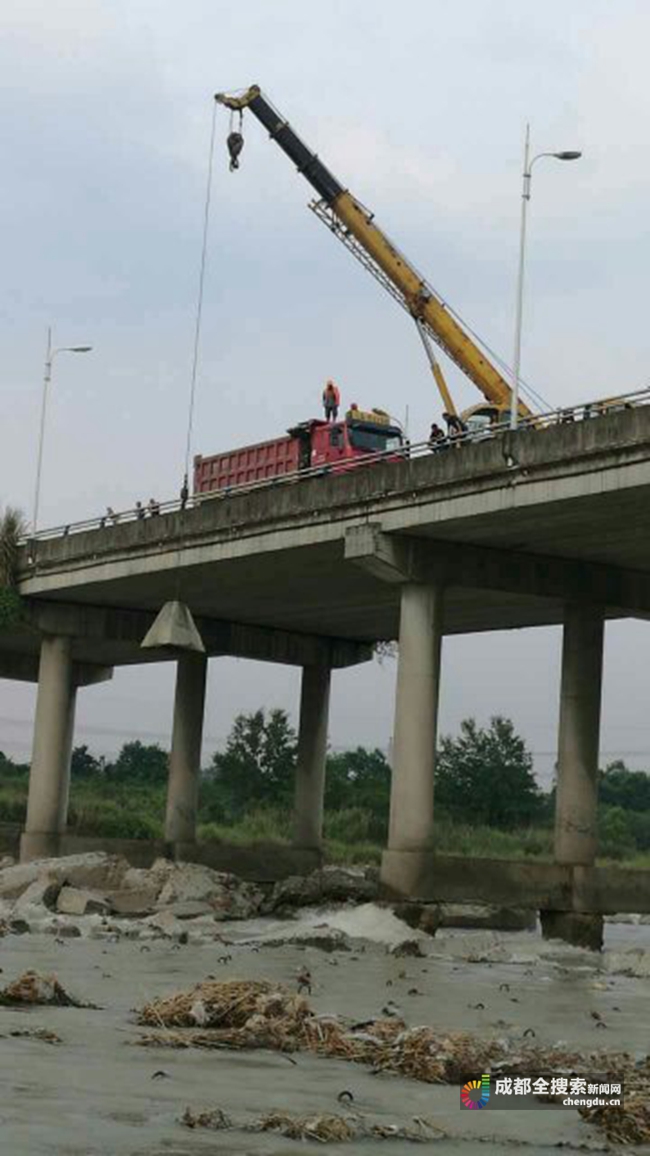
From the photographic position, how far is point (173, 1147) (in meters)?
10.8

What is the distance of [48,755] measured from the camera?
5597cm

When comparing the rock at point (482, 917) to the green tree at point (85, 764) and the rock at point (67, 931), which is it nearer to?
the rock at point (67, 931)

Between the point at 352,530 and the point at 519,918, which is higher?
the point at 352,530

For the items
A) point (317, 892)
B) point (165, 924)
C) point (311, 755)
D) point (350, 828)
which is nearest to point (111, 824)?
point (350, 828)

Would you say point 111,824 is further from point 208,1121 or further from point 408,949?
point 208,1121

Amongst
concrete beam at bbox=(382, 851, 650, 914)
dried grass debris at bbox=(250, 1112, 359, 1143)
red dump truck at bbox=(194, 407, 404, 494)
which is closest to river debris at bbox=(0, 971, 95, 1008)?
dried grass debris at bbox=(250, 1112, 359, 1143)

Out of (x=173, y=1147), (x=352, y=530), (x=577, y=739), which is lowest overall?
(x=173, y=1147)

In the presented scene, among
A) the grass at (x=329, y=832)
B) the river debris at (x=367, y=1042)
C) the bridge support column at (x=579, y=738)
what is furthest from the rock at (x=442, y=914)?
the grass at (x=329, y=832)

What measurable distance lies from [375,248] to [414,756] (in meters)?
18.9

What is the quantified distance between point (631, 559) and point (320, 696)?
66.3 feet

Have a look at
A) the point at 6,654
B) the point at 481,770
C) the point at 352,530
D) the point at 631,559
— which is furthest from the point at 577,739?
the point at 481,770

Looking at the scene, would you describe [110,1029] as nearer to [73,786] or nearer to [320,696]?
[320,696]

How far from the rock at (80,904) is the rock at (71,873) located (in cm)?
227

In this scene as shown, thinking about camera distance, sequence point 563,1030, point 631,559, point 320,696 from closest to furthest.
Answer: point 563,1030 → point 631,559 → point 320,696
